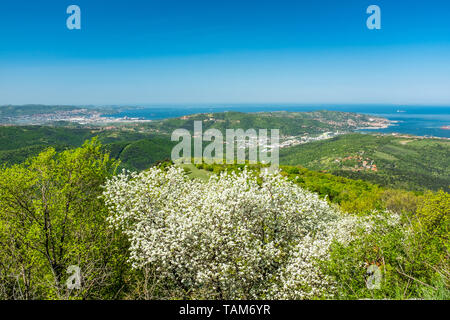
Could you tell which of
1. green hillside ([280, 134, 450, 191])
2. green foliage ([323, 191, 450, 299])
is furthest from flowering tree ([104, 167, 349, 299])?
green hillside ([280, 134, 450, 191])

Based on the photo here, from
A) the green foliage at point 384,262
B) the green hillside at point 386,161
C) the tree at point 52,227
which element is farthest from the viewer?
the green hillside at point 386,161

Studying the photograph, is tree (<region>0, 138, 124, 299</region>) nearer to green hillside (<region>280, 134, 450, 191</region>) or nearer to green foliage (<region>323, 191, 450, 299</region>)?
green foliage (<region>323, 191, 450, 299</region>)

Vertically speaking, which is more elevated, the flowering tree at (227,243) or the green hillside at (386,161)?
the flowering tree at (227,243)

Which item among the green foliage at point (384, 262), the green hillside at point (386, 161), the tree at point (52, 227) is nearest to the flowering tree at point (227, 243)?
the green foliage at point (384, 262)

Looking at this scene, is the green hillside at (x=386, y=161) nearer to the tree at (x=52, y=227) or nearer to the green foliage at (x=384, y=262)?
the green foliage at (x=384, y=262)

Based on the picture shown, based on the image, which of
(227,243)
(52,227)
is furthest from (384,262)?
(52,227)

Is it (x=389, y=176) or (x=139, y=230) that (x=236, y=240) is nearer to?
(x=139, y=230)
